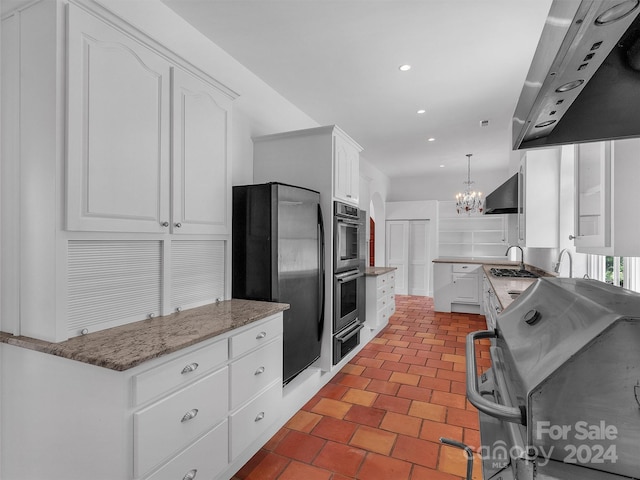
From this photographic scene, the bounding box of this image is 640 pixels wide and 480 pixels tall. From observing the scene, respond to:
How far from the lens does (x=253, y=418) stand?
1.91 m

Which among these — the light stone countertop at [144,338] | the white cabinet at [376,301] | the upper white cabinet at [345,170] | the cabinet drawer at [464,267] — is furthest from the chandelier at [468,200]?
the light stone countertop at [144,338]

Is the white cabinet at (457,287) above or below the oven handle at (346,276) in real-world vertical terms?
below

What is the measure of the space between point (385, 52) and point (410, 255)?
5.97m

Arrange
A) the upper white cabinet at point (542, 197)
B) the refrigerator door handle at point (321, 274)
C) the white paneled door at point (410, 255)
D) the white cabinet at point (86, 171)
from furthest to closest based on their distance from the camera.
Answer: the white paneled door at point (410, 255)
the upper white cabinet at point (542, 197)
the refrigerator door handle at point (321, 274)
the white cabinet at point (86, 171)

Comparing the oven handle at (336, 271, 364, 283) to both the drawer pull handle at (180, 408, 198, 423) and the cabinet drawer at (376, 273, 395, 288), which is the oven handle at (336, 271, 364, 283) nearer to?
the cabinet drawer at (376, 273, 395, 288)

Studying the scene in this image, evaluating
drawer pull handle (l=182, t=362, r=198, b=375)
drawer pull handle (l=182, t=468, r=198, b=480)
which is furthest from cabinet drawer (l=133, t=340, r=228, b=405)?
drawer pull handle (l=182, t=468, r=198, b=480)

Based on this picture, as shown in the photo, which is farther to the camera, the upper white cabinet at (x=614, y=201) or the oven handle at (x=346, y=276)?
the oven handle at (x=346, y=276)

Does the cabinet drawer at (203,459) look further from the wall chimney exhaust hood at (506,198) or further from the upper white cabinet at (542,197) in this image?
the wall chimney exhaust hood at (506,198)

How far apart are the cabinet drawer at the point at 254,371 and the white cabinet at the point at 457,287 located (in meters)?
4.67

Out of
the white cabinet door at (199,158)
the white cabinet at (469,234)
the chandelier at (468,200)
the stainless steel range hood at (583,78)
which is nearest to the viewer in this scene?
the stainless steel range hood at (583,78)

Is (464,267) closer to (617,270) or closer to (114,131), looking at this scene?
(617,270)

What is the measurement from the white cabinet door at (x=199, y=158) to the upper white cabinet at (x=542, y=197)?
3140 millimetres

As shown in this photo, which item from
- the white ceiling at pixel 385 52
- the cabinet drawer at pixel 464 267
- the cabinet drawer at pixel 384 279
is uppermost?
the white ceiling at pixel 385 52

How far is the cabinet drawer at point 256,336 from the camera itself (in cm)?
177
